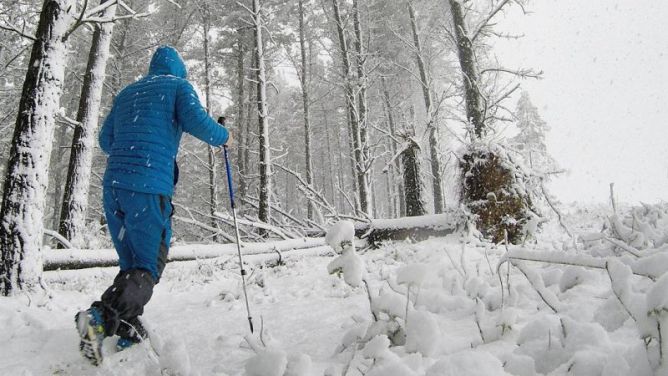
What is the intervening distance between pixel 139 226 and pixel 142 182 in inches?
11.1

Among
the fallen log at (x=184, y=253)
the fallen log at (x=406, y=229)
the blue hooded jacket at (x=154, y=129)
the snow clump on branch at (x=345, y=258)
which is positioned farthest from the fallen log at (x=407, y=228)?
the snow clump on branch at (x=345, y=258)

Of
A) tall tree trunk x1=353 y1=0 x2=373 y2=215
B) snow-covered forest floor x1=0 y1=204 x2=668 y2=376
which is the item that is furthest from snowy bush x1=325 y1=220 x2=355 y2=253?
tall tree trunk x1=353 y1=0 x2=373 y2=215

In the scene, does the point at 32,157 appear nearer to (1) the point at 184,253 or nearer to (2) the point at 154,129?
(2) the point at 154,129

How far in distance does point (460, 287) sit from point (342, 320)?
0.68 metres

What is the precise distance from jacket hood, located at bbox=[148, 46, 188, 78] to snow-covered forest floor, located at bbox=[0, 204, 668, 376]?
1869 millimetres

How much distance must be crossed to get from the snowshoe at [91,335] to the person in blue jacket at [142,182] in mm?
40

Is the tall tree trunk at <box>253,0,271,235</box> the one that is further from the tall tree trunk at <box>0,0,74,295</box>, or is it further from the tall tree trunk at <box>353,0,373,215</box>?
the tall tree trunk at <box>0,0,74,295</box>

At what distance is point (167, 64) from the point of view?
2.93 meters

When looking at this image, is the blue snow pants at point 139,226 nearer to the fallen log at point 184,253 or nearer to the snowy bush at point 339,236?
the snowy bush at point 339,236

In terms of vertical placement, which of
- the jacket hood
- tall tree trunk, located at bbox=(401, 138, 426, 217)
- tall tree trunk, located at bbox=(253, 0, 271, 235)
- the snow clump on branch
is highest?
tall tree trunk, located at bbox=(253, 0, 271, 235)

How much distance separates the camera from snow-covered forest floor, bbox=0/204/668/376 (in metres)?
0.99

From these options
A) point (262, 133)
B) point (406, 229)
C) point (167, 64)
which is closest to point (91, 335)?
point (167, 64)

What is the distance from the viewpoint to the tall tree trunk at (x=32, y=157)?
3416mm

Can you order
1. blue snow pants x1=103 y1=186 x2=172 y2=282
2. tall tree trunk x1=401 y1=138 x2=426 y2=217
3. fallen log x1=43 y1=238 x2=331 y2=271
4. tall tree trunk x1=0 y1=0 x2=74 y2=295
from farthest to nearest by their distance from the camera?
1. tall tree trunk x1=401 y1=138 x2=426 y2=217
2. fallen log x1=43 y1=238 x2=331 y2=271
3. tall tree trunk x1=0 y1=0 x2=74 y2=295
4. blue snow pants x1=103 y1=186 x2=172 y2=282
